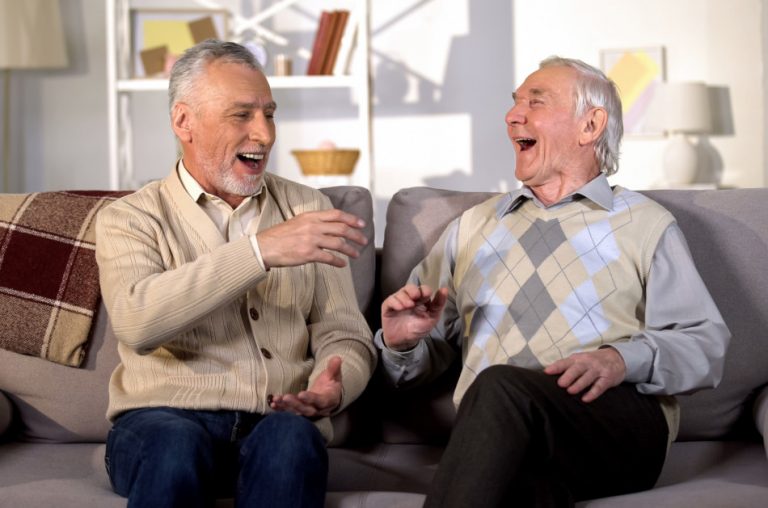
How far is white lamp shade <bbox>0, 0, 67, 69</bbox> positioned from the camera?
4945 millimetres

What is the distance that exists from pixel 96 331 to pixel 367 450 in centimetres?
62

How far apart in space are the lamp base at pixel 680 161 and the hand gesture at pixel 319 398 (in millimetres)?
3456

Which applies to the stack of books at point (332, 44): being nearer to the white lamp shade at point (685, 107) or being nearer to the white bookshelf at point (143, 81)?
the white bookshelf at point (143, 81)

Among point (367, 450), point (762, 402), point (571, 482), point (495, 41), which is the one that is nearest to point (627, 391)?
point (571, 482)

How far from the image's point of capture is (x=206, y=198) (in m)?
2.08

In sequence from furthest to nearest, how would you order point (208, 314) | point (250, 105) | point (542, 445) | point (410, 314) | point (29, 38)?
1. point (29, 38)
2. point (250, 105)
3. point (410, 314)
4. point (208, 314)
5. point (542, 445)

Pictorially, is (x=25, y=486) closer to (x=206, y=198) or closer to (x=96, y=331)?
(x=96, y=331)

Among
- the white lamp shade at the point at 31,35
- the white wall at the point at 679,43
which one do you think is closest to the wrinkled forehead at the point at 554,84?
the white wall at the point at 679,43

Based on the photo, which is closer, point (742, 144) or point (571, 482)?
point (571, 482)

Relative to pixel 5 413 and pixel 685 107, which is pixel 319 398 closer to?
pixel 5 413

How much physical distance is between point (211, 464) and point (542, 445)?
A: 1.77ft

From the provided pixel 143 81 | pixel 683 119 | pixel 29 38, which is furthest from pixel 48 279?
pixel 683 119

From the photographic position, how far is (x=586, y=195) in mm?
2066

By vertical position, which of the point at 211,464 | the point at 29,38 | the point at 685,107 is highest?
the point at 29,38
